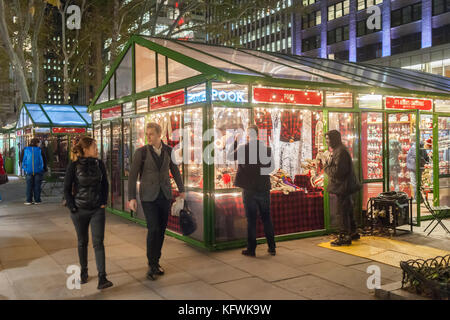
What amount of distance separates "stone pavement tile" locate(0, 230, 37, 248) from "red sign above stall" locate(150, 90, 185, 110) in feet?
10.8

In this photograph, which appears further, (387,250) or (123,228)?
(123,228)

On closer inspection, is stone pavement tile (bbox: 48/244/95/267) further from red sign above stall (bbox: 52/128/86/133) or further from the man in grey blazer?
red sign above stall (bbox: 52/128/86/133)

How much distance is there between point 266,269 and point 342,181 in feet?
7.18

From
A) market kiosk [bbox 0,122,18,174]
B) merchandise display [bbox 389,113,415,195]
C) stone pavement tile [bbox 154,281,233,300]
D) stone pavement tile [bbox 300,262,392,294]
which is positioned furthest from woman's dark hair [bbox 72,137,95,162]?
market kiosk [bbox 0,122,18,174]

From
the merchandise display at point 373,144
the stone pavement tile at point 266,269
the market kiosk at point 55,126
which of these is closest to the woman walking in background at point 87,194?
the stone pavement tile at point 266,269

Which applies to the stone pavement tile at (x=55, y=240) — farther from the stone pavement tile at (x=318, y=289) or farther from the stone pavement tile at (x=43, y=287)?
the stone pavement tile at (x=318, y=289)

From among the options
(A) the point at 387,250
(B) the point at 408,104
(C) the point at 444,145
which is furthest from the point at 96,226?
(C) the point at 444,145

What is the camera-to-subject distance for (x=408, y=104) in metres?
9.67

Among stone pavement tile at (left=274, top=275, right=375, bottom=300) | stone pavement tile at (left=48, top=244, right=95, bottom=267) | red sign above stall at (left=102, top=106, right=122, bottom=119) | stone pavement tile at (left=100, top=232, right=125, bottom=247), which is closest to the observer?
stone pavement tile at (left=274, top=275, right=375, bottom=300)

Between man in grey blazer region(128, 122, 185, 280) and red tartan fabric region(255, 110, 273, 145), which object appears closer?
man in grey blazer region(128, 122, 185, 280)

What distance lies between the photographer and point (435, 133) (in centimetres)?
989

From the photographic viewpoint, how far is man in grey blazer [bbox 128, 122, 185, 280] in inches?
209

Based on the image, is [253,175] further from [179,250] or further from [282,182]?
[179,250]
